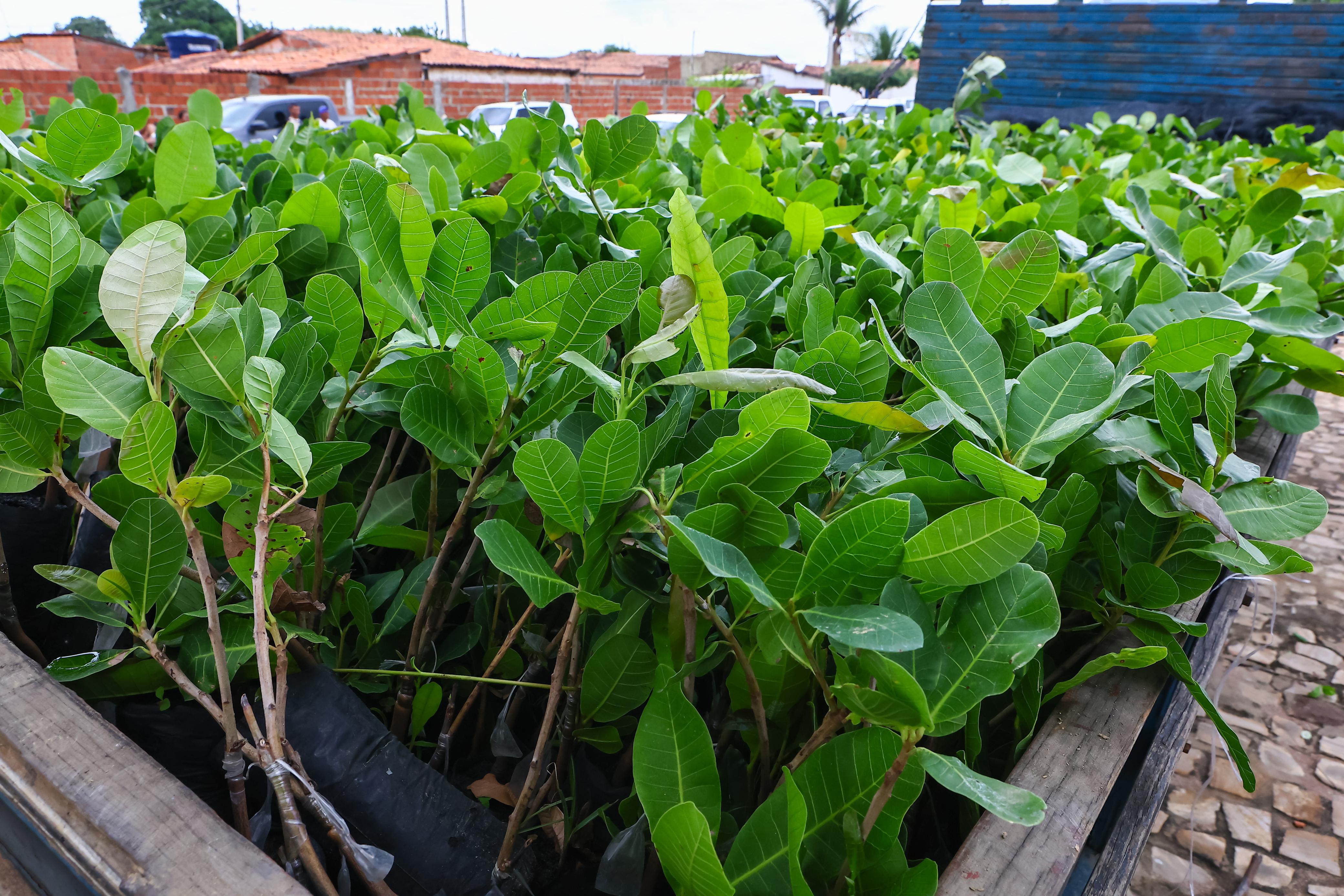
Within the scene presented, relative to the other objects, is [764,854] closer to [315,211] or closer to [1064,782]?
[1064,782]

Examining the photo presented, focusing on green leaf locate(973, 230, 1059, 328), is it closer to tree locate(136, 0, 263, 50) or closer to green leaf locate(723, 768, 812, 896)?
green leaf locate(723, 768, 812, 896)

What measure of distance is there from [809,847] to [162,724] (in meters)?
0.64

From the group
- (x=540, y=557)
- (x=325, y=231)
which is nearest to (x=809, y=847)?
(x=540, y=557)

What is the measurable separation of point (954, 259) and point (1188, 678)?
46 centimetres

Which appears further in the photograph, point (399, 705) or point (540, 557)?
point (399, 705)

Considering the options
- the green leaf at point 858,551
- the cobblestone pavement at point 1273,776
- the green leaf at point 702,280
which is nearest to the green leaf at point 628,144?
the green leaf at point 702,280

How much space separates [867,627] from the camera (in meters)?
0.51

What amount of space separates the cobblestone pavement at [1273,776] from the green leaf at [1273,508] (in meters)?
1.15

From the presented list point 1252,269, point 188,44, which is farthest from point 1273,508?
point 188,44

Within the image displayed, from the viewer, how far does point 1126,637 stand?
876mm

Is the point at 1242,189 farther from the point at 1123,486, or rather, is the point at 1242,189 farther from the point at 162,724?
the point at 162,724

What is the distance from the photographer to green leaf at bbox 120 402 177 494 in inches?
23.2

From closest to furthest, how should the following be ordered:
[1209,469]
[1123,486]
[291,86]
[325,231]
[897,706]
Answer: [897,706]
[1209,469]
[1123,486]
[325,231]
[291,86]

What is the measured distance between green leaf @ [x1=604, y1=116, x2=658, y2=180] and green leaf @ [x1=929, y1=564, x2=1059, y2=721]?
851 mm
